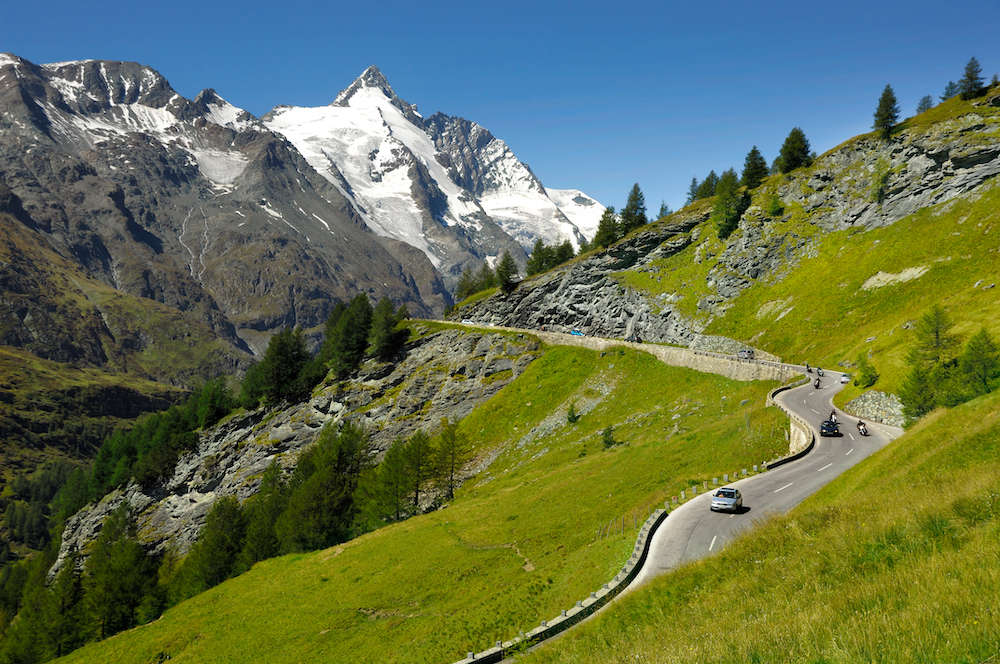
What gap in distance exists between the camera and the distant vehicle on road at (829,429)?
36781 millimetres

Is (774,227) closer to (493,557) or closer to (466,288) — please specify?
(493,557)

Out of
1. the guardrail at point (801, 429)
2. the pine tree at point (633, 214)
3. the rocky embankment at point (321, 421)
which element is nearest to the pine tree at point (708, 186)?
the pine tree at point (633, 214)

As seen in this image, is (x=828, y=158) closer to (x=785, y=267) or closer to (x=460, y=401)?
(x=785, y=267)

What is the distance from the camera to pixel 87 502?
417 ft

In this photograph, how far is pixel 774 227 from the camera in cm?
9006

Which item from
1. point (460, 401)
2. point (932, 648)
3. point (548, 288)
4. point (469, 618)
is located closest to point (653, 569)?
point (469, 618)

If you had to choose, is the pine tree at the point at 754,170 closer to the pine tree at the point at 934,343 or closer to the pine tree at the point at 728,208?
the pine tree at the point at 728,208

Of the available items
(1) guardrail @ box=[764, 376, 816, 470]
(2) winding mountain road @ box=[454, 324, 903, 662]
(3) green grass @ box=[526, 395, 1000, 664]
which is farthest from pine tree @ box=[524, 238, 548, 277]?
(3) green grass @ box=[526, 395, 1000, 664]

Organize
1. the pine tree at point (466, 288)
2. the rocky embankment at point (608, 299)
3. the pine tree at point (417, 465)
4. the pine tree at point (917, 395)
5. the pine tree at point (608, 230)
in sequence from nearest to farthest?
1. the pine tree at point (917, 395)
2. the pine tree at point (417, 465)
3. the rocky embankment at point (608, 299)
4. the pine tree at point (608, 230)
5. the pine tree at point (466, 288)

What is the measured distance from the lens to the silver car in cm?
2445

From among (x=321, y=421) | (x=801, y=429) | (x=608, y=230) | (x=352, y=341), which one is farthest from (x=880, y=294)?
(x=321, y=421)

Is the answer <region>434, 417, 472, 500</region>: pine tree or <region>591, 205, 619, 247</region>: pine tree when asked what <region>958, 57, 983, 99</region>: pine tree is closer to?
<region>591, 205, 619, 247</region>: pine tree

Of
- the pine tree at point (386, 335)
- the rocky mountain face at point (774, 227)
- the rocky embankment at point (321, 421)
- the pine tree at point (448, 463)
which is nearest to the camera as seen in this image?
the pine tree at point (448, 463)

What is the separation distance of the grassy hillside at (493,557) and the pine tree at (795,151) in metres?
66.6
